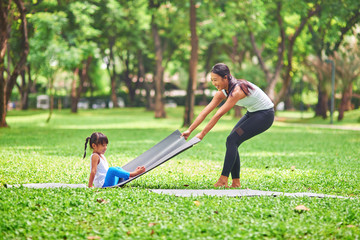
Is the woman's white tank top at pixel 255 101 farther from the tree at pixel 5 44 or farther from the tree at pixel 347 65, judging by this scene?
the tree at pixel 347 65

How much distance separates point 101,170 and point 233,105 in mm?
2015

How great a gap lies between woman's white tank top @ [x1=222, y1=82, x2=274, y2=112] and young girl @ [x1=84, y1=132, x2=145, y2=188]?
1.68 meters

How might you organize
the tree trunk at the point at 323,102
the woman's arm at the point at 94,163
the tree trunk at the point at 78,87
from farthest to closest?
1. the tree trunk at the point at 78,87
2. the tree trunk at the point at 323,102
3. the woman's arm at the point at 94,163

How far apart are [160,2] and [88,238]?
1782cm

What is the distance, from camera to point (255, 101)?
6.45 metres

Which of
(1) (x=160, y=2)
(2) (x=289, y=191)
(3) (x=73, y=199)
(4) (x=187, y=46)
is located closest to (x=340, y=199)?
(2) (x=289, y=191)

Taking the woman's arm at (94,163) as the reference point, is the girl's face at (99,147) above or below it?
above

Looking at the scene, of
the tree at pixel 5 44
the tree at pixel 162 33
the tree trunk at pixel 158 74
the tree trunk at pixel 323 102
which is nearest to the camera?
the tree at pixel 5 44

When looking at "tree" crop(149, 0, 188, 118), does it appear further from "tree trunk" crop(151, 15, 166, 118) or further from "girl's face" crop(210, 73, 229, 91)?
"girl's face" crop(210, 73, 229, 91)

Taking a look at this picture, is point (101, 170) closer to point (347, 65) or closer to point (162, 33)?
point (347, 65)

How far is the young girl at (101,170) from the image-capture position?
6262mm

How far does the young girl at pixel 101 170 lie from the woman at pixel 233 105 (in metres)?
1.01

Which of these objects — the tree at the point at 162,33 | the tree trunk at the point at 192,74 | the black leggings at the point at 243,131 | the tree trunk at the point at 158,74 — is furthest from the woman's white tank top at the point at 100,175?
the tree trunk at the point at 158,74

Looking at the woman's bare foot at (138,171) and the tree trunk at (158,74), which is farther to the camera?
the tree trunk at (158,74)
